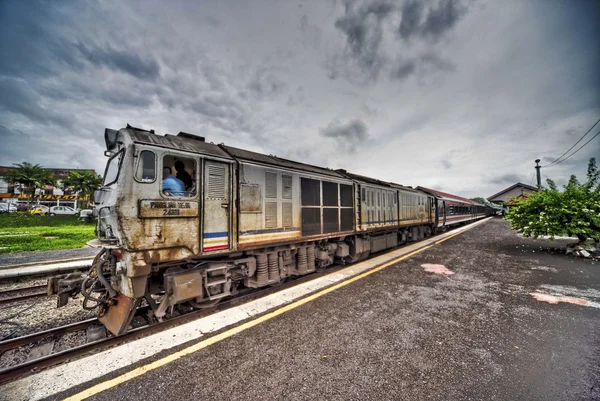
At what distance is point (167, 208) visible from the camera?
395 centimetres

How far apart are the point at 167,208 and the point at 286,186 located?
2.91m

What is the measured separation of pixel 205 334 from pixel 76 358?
5.50 ft

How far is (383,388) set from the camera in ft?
8.21

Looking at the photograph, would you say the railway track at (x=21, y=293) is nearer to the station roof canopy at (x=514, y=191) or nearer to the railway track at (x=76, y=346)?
the railway track at (x=76, y=346)

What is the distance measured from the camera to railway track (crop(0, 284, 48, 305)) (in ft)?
17.2

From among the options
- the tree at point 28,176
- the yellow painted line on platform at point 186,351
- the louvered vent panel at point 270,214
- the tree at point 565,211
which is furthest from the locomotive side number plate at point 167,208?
the tree at point 28,176

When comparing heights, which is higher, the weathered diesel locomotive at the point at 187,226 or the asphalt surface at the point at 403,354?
the weathered diesel locomotive at the point at 187,226

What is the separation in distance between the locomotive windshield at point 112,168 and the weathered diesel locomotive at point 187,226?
0.02 m

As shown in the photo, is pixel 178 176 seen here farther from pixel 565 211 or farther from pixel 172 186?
pixel 565 211

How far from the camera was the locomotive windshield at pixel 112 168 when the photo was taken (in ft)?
13.6

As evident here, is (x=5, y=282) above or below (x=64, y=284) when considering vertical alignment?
below

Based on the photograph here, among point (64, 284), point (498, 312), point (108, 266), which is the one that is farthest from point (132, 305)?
point (498, 312)

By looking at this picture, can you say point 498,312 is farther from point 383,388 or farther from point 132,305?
point 132,305

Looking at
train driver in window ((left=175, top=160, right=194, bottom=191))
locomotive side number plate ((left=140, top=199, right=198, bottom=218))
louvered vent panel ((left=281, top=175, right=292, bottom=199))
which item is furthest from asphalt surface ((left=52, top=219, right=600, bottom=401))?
train driver in window ((left=175, top=160, right=194, bottom=191))
